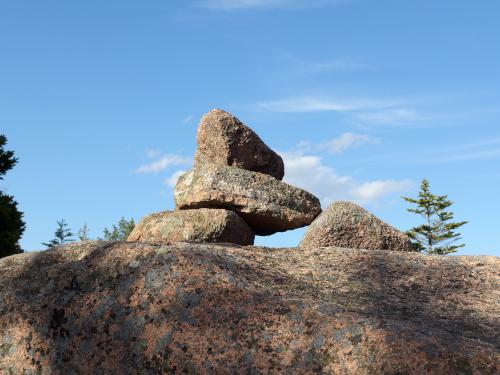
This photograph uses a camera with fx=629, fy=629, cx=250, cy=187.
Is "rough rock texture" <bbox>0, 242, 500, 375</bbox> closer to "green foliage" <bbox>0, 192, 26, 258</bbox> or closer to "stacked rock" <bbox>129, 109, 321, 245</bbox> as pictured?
"stacked rock" <bbox>129, 109, 321, 245</bbox>

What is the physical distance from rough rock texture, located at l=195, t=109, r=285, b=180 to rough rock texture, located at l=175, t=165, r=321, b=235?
0.68 metres

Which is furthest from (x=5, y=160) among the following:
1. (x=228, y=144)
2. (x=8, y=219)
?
(x=228, y=144)

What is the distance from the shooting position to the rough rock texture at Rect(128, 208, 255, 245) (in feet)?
48.8

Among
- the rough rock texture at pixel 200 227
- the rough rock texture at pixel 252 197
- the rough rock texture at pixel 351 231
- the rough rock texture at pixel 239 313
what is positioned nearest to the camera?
the rough rock texture at pixel 239 313

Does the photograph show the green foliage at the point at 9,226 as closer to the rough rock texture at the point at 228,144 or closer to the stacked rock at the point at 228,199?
the stacked rock at the point at 228,199

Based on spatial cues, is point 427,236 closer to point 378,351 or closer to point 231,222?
point 231,222

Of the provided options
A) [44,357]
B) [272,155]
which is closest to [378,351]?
[44,357]

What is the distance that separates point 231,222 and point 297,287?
Result: 1077cm

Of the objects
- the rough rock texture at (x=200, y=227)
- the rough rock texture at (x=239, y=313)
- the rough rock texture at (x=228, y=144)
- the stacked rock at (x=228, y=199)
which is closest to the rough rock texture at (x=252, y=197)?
the stacked rock at (x=228, y=199)

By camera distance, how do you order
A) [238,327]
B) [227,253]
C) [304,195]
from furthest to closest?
[304,195], [227,253], [238,327]

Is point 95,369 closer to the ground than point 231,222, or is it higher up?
closer to the ground

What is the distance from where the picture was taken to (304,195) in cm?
1567

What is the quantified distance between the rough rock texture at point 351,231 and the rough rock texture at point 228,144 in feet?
8.63

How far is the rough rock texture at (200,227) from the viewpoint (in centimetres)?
1488
